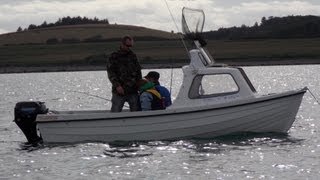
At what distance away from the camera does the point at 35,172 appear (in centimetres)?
1755

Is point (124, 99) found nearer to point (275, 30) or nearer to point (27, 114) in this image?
point (27, 114)

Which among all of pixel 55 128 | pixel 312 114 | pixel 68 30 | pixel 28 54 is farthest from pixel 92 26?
pixel 55 128

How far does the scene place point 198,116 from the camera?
65.2 ft

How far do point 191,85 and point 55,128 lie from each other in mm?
3442

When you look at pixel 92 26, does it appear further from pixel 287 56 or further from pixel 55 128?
pixel 55 128

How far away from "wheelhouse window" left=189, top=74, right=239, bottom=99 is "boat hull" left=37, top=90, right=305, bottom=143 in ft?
2.37

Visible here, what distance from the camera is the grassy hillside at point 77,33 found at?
134750mm

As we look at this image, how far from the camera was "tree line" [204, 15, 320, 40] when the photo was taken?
14638cm

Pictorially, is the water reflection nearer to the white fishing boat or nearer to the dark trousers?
the white fishing boat

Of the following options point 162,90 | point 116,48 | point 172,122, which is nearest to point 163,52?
point 116,48

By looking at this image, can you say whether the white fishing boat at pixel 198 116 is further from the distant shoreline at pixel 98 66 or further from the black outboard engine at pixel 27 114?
the distant shoreline at pixel 98 66

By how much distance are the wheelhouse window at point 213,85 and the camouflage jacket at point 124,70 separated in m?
1.42

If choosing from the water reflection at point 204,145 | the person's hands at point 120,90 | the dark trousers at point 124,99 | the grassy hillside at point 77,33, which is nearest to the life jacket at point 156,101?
the dark trousers at point 124,99

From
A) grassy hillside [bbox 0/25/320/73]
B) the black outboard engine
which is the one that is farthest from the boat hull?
grassy hillside [bbox 0/25/320/73]
